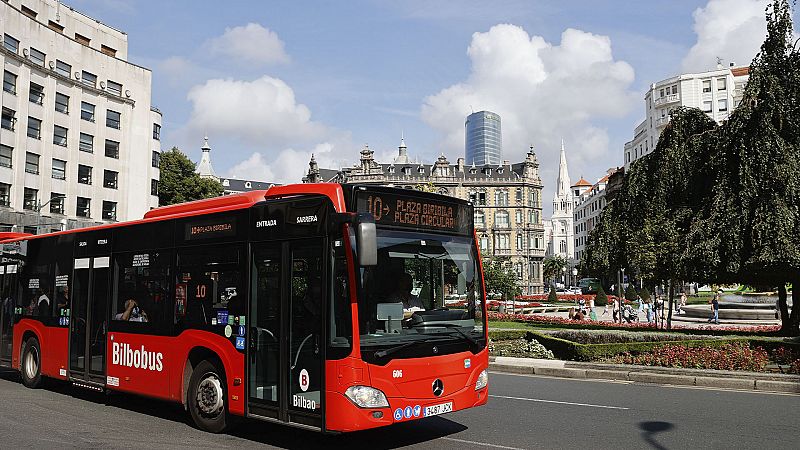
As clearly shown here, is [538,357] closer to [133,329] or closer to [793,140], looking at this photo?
[793,140]

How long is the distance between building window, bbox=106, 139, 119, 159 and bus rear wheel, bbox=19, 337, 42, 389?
132 ft

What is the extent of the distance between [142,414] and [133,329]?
1.37 metres

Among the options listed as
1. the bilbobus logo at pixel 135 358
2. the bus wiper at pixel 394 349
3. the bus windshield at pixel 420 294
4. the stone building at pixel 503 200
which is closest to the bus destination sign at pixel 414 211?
the bus windshield at pixel 420 294

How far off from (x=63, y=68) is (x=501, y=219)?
80.4 m

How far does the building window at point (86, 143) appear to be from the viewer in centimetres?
4772

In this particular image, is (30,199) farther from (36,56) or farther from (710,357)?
(710,357)

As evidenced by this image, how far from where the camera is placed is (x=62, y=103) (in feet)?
151

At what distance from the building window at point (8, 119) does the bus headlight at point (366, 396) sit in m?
41.0

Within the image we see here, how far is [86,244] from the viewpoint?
11836 mm

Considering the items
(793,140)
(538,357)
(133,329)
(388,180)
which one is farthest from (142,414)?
(388,180)

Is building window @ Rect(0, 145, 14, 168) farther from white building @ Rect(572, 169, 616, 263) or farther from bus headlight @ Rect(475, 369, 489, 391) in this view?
white building @ Rect(572, 169, 616, 263)

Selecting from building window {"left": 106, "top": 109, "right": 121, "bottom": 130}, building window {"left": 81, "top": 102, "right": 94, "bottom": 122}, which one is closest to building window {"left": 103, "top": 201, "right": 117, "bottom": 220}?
building window {"left": 106, "top": 109, "right": 121, "bottom": 130}

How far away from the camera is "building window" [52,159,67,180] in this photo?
44.9 metres

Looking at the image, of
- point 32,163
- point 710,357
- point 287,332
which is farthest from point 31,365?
point 32,163
